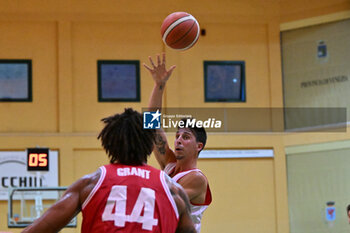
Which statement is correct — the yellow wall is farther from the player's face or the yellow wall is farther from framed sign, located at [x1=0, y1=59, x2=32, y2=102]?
the player's face

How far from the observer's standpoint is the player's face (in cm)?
591

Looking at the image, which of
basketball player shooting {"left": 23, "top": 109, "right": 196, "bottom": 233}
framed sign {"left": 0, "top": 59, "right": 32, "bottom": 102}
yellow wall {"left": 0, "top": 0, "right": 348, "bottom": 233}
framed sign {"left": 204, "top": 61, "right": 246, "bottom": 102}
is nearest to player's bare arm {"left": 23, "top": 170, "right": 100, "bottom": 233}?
basketball player shooting {"left": 23, "top": 109, "right": 196, "bottom": 233}

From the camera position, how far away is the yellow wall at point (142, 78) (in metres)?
14.3

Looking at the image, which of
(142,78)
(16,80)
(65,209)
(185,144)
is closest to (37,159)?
(16,80)

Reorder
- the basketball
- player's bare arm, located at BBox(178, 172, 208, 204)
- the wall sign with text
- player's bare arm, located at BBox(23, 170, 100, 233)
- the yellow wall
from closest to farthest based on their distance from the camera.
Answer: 1. player's bare arm, located at BBox(23, 170, 100, 233)
2. player's bare arm, located at BBox(178, 172, 208, 204)
3. the basketball
4. the wall sign with text
5. the yellow wall

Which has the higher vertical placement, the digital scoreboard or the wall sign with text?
the digital scoreboard

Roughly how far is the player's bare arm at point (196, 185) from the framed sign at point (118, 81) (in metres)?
9.20

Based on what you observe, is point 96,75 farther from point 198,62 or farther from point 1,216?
point 1,216

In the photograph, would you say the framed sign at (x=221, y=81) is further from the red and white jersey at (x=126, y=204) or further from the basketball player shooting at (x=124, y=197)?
the red and white jersey at (x=126, y=204)

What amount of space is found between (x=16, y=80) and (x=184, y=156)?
9.48m

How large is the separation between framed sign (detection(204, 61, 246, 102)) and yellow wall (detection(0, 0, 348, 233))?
174 mm

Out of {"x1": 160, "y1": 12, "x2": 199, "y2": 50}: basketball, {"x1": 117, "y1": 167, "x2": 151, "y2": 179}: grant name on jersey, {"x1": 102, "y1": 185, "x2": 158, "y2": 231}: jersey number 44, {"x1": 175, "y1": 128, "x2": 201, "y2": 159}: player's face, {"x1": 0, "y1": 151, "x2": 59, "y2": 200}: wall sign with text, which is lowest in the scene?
{"x1": 0, "y1": 151, "x2": 59, "y2": 200}: wall sign with text

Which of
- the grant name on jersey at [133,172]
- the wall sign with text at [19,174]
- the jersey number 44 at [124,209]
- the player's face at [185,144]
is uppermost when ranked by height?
the player's face at [185,144]

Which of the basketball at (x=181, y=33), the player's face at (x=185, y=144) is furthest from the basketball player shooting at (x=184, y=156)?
the basketball at (x=181, y=33)
